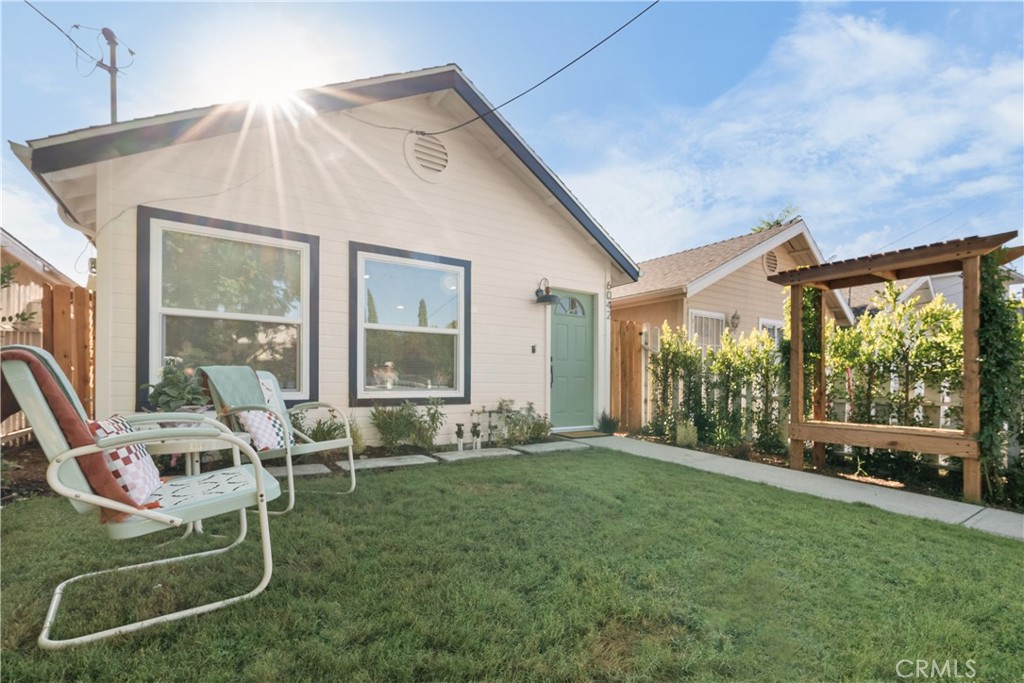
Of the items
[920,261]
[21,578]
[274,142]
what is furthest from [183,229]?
[920,261]

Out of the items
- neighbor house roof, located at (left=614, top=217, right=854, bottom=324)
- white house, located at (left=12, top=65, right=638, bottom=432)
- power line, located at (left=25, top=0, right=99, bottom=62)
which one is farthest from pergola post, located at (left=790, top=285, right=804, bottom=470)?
power line, located at (left=25, top=0, right=99, bottom=62)

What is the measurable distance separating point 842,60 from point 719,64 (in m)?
1.45

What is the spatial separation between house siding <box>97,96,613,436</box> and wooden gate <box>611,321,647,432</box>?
16.9 inches

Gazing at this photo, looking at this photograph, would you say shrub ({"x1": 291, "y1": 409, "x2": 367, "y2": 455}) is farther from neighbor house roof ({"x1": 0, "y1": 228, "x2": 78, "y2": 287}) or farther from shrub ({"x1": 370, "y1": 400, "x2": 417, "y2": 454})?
neighbor house roof ({"x1": 0, "y1": 228, "x2": 78, "y2": 287})

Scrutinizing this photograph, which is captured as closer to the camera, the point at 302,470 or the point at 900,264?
the point at 302,470

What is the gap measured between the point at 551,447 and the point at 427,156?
3918 mm

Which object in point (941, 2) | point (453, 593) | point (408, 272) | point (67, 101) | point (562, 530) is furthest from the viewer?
point (67, 101)

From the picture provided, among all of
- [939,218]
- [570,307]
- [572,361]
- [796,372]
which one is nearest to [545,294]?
[570,307]

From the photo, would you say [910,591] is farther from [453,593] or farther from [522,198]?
[522,198]

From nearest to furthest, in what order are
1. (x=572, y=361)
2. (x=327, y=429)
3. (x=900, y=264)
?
(x=900, y=264) < (x=327, y=429) < (x=572, y=361)

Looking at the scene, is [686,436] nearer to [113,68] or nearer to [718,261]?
[718,261]

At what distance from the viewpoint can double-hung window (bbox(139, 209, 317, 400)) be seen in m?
4.22

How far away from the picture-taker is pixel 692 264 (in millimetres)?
9789

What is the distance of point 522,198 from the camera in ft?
21.7
